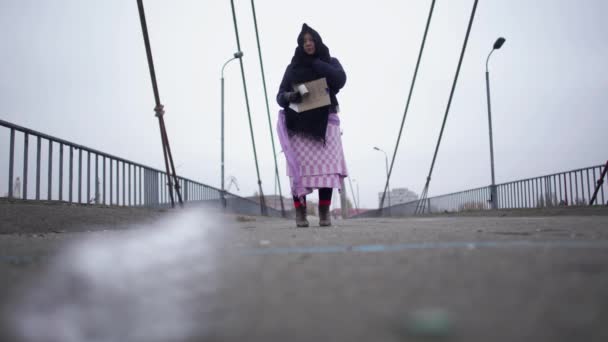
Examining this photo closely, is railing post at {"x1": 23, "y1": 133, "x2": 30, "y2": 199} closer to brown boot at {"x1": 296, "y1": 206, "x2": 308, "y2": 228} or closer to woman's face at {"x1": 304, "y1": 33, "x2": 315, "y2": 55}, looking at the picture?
brown boot at {"x1": 296, "y1": 206, "x2": 308, "y2": 228}

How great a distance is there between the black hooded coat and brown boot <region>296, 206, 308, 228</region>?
27.4 inches

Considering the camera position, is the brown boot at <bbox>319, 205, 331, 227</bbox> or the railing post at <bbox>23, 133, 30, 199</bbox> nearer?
the brown boot at <bbox>319, 205, 331, 227</bbox>

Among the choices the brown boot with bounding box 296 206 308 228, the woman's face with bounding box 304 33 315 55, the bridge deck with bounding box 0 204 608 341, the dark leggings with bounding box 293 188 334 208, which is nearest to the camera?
the bridge deck with bounding box 0 204 608 341

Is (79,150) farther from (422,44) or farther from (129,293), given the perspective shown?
(422,44)

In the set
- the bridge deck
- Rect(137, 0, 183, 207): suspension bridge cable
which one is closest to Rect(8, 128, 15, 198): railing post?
Rect(137, 0, 183, 207): suspension bridge cable

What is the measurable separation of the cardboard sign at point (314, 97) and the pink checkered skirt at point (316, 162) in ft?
0.89

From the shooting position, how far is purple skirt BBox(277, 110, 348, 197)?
417cm

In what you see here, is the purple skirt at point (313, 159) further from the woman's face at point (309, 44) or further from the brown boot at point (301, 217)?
the woman's face at point (309, 44)

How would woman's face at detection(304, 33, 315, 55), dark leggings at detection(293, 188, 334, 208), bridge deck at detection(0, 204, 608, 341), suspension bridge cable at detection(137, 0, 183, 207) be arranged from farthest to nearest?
dark leggings at detection(293, 188, 334, 208) < woman's face at detection(304, 33, 315, 55) < suspension bridge cable at detection(137, 0, 183, 207) < bridge deck at detection(0, 204, 608, 341)

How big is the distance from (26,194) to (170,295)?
13.8ft

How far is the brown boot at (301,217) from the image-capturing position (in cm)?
392

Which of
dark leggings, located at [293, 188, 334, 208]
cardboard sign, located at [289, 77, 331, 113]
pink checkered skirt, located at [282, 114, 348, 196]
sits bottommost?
dark leggings, located at [293, 188, 334, 208]

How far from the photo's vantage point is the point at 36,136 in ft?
15.2

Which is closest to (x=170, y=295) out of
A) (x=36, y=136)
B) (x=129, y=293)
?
(x=129, y=293)
